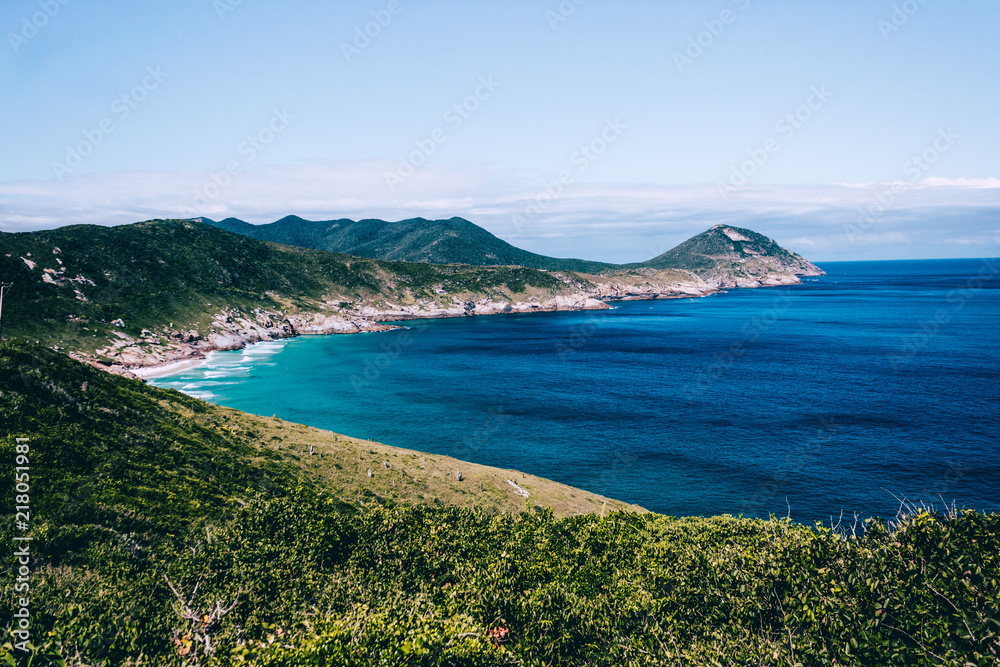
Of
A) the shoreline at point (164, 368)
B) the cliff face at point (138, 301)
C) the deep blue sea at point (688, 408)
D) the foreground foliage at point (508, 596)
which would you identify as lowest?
the deep blue sea at point (688, 408)

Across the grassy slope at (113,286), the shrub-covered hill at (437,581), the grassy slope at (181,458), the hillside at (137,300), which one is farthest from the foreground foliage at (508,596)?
the grassy slope at (113,286)

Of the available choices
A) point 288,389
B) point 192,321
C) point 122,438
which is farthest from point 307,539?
point 192,321

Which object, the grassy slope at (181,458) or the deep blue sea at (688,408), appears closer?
A: the grassy slope at (181,458)

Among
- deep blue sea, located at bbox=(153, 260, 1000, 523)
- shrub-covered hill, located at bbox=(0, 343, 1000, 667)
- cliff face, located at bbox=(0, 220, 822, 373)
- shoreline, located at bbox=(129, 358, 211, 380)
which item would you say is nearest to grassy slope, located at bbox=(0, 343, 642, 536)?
shrub-covered hill, located at bbox=(0, 343, 1000, 667)

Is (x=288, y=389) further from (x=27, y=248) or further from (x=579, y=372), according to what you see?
(x=27, y=248)

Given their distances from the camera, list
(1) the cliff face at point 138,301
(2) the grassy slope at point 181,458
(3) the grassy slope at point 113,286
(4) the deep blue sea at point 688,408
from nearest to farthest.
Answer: (2) the grassy slope at point 181,458
(4) the deep blue sea at point 688,408
(1) the cliff face at point 138,301
(3) the grassy slope at point 113,286

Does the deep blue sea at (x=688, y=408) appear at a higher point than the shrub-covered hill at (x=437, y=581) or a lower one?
lower

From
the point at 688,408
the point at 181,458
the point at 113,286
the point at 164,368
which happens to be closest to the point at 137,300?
the point at 113,286

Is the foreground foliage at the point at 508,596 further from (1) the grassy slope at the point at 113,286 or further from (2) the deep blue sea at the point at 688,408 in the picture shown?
(1) the grassy slope at the point at 113,286
